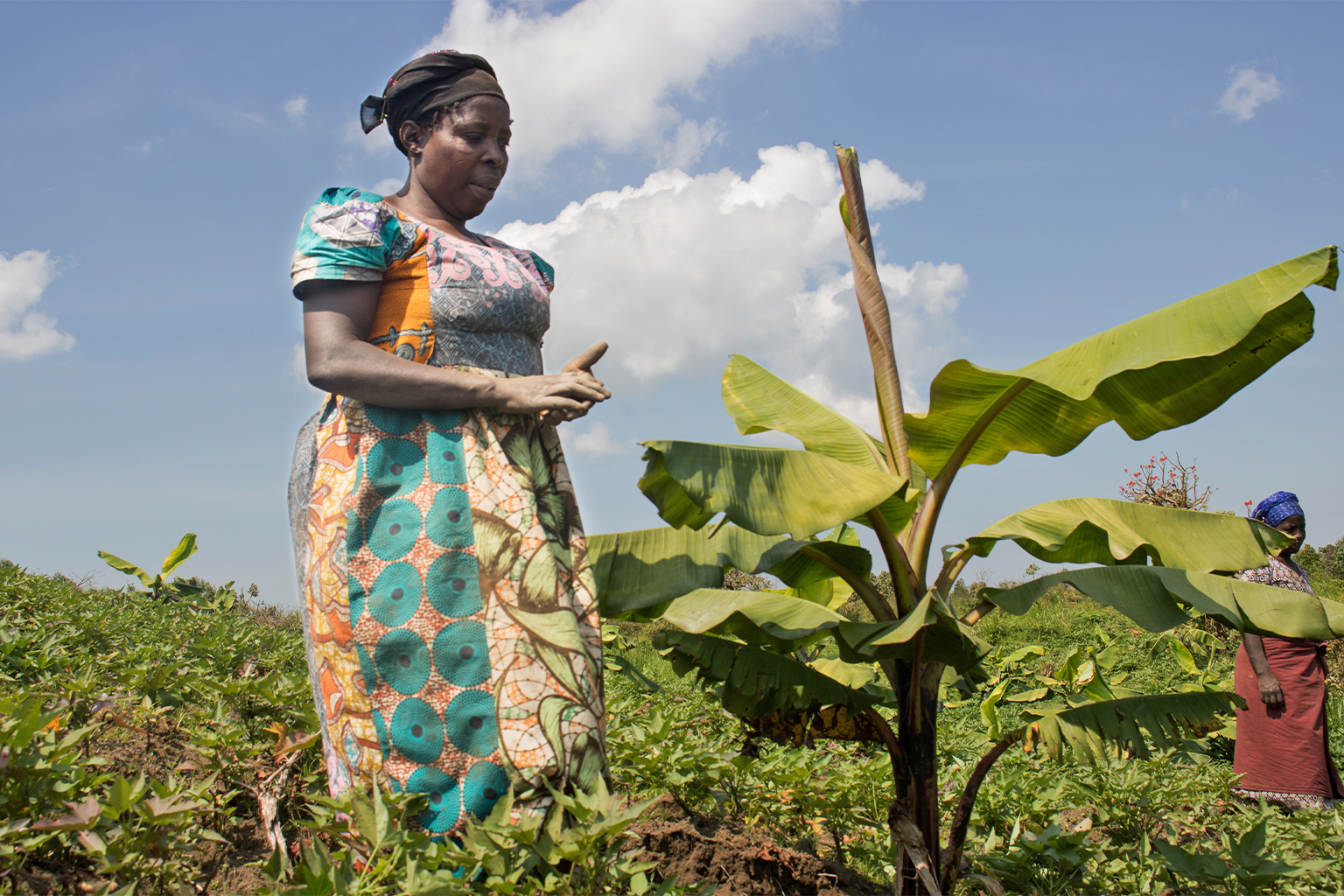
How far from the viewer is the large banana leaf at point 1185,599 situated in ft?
7.80

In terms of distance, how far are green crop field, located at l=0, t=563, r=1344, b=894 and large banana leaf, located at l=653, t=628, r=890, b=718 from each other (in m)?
0.18

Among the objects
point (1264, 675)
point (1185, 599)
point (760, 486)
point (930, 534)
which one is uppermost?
point (760, 486)

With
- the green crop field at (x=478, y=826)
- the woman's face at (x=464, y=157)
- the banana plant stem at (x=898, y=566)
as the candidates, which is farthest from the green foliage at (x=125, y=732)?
the banana plant stem at (x=898, y=566)

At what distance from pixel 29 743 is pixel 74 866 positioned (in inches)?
10.3

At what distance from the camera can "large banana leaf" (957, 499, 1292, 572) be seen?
264 cm

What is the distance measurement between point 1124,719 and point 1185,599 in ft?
2.07

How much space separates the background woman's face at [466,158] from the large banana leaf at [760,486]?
2.48 ft

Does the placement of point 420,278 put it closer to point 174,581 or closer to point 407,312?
point 407,312

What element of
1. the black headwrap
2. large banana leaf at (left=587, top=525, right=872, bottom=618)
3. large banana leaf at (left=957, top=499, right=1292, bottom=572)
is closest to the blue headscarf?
large banana leaf at (left=957, top=499, right=1292, bottom=572)

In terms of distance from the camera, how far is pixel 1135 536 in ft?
8.58

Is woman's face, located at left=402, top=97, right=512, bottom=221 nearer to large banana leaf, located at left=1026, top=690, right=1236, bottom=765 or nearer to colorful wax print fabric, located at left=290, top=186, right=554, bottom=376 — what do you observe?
colorful wax print fabric, located at left=290, top=186, right=554, bottom=376

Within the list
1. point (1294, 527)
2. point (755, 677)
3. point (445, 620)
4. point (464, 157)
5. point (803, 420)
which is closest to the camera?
point (445, 620)

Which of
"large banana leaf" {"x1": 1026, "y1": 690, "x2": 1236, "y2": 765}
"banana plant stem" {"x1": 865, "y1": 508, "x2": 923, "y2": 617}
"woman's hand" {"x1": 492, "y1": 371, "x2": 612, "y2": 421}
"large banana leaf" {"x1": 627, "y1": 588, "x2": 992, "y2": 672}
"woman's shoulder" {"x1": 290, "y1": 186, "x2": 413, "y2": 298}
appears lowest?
"large banana leaf" {"x1": 1026, "y1": 690, "x2": 1236, "y2": 765}

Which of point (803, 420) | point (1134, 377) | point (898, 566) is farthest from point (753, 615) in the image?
point (1134, 377)
